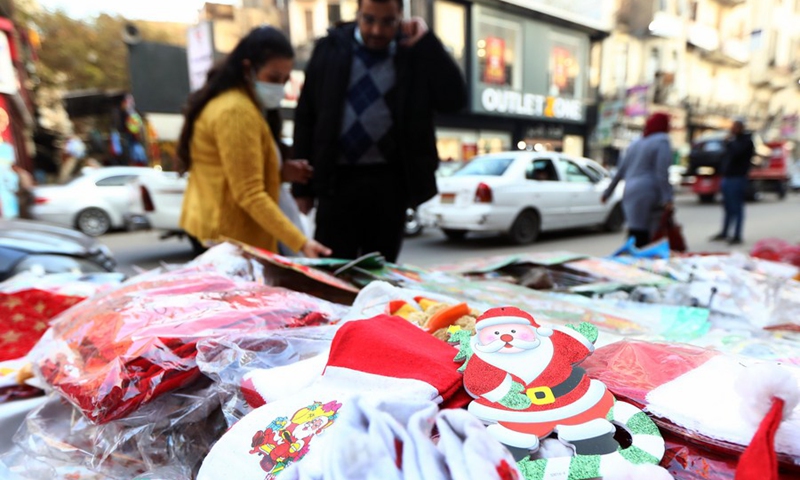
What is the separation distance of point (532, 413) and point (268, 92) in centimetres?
173

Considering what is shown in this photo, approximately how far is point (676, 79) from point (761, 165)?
9.09m

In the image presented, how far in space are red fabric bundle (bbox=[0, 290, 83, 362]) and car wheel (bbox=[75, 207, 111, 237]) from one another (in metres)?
8.31

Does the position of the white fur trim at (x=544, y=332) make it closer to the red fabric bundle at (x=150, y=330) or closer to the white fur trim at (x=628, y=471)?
the white fur trim at (x=628, y=471)

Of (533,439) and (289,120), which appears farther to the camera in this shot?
(289,120)

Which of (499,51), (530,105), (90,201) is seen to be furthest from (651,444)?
(530,105)

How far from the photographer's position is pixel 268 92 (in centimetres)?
192

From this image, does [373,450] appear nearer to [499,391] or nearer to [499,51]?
[499,391]

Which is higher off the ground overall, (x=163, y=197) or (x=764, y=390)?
(x=764, y=390)

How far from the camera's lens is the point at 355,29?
2.03 metres

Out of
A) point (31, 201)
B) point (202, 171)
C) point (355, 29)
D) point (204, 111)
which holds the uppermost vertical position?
point (355, 29)

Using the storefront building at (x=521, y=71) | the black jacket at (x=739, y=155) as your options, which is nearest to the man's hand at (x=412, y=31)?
the black jacket at (x=739, y=155)

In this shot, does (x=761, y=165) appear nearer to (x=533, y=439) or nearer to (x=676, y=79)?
(x=676, y=79)

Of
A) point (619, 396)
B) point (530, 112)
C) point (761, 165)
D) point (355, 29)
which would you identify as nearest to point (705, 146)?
point (761, 165)

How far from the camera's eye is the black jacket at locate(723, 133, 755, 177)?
6.32 meters
